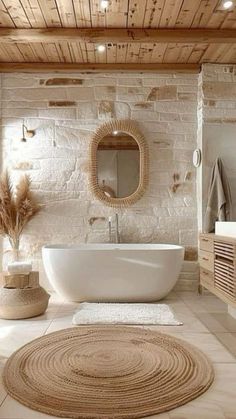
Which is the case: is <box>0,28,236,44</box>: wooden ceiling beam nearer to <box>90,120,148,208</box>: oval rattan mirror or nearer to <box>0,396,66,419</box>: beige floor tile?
<box>90,120,148,208</box>: oval rattan mirror

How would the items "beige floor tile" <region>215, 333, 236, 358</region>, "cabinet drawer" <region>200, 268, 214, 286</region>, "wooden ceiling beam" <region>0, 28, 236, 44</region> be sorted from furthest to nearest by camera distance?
1. "wooden ceiling beam" <region>0, 28, 236, 44</region>
2. "cabinet drawer" <region>200, 268, 214, 286</region>
3. "beige floor tile" <region>215, 333, 236, 358</region>

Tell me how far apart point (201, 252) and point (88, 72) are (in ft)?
8.36

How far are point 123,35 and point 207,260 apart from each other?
7.47ft

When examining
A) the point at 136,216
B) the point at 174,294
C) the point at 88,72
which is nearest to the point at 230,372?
the point at 174,294

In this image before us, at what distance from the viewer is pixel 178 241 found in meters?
4.58

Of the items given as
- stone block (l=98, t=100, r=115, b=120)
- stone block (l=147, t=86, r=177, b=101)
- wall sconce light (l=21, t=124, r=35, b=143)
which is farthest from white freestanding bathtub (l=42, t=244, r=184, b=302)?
stone block (l=147, t=86, r=177, b=101)

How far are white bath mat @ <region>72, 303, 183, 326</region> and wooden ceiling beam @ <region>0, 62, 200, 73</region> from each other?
2745mm

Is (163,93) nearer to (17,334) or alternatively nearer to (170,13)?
(170,13)

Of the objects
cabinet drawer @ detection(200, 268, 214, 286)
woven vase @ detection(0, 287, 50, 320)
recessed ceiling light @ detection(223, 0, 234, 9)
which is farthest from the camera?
cabinet drawer @ detection(200, 268, 214, 286)

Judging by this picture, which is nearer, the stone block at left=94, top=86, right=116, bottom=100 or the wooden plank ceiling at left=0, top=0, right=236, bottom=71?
the wooden plank ceiling at left=0, top=0, right=236, bottom=71

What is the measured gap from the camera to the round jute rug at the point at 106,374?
1.83m

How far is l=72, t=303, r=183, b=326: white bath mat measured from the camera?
128 inches

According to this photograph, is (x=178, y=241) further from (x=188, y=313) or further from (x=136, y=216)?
(x=188, y=313)

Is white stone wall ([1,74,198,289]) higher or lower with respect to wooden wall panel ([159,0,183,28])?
lower
